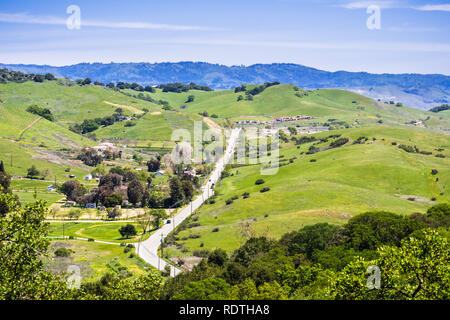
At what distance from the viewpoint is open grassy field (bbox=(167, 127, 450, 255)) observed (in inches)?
3433

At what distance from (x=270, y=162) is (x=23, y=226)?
15063cm

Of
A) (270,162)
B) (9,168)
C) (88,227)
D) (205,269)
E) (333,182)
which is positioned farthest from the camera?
(270,162)

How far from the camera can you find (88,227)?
105m

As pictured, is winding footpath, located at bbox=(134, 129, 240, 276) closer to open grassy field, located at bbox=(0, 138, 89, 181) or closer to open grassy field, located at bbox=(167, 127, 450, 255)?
open grassy field, located at bbox=(167, 127, 450, 255)

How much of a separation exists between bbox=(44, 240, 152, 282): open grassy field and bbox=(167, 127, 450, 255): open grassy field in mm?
11769

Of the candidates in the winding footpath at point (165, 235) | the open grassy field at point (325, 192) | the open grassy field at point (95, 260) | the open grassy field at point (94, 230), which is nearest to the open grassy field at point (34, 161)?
the open grassy field at point (94, 230)

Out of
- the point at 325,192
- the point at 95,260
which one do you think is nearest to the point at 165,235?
the point at 95,260

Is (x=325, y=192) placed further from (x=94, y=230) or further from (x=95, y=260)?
(x=94, y=230)

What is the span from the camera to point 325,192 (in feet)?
343

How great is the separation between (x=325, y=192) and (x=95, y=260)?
193 ft
